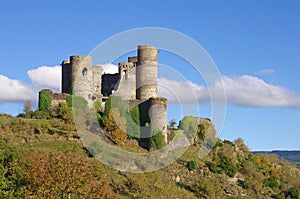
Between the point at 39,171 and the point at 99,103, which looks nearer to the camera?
the point at 39,171

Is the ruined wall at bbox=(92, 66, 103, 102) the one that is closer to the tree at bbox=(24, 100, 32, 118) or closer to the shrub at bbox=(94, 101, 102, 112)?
the shrub at bbox=(94, 101, 102, 112)

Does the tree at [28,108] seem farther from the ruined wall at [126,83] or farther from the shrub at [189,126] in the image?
the shrub at [189,126]

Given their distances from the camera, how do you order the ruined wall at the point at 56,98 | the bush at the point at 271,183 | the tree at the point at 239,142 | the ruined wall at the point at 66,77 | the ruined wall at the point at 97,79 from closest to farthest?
the ruined wall at the point at 56,98, the ruined wall at the point at 66,77, the ruined wall at the point at 97,79, the bush at the point at 271,183, the tree at the point at 239,142

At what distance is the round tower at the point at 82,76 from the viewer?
184ft

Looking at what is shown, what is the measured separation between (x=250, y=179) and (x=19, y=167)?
2576 centimetres

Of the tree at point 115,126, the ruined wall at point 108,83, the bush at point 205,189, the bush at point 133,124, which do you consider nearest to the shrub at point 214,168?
the bush at point 205,189

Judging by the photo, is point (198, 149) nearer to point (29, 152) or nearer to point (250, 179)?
point (250, 179)

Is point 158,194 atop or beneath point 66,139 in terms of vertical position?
beneath

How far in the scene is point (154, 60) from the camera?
190ft

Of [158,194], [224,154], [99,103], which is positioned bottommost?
[158,194]

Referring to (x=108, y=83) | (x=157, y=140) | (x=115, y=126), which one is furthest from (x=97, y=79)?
(x=157, y=140)

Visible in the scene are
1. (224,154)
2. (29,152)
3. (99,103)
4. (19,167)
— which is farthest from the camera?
(224,154)

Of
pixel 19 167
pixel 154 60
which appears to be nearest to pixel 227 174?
pixel 154 60

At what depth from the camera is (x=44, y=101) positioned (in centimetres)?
5581
